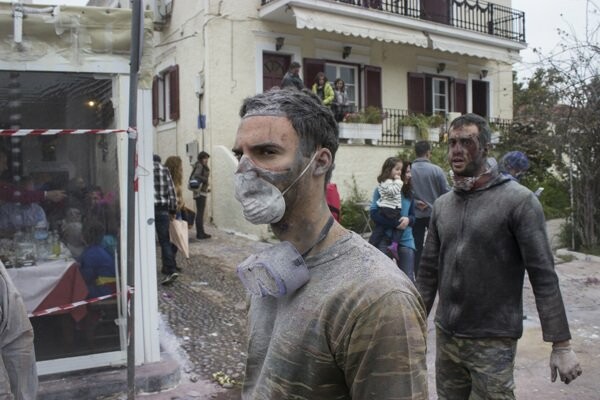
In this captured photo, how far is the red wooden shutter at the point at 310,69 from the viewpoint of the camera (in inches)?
555

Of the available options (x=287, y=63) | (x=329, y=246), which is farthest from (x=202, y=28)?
(x=329, y=246)

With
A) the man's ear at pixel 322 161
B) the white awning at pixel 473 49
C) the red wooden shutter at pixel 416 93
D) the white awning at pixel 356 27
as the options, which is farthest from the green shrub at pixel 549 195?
the man's ear at pixel 322 161

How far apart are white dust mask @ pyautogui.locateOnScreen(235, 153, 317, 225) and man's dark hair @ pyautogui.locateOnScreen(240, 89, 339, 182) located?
0.21ft

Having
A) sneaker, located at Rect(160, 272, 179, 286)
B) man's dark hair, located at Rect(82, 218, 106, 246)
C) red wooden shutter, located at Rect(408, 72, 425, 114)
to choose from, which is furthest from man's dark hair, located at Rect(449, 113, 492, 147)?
red wooden shutter, located at Rect(408, 72, 425, 114)

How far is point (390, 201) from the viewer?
674 cm

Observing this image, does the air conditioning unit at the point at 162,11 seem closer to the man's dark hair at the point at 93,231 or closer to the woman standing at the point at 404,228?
the woman standing at the point at 404,228

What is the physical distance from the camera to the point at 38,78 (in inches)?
172

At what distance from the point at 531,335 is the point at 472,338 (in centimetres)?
364

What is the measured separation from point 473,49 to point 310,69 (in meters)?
5.51

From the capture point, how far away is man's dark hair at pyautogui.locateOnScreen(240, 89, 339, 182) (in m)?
1.46

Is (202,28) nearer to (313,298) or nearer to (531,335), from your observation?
(531,335)

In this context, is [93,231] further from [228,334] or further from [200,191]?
[200,191]

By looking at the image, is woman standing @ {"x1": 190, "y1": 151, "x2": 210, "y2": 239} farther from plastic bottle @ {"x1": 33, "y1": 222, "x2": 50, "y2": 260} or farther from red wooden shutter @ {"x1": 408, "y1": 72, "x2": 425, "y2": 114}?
red wooden shutter @ {"x1": 408, "y1": 72, "x2": 425, "y2": 114}

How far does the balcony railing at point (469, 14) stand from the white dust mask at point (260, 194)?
14064 millimetres
